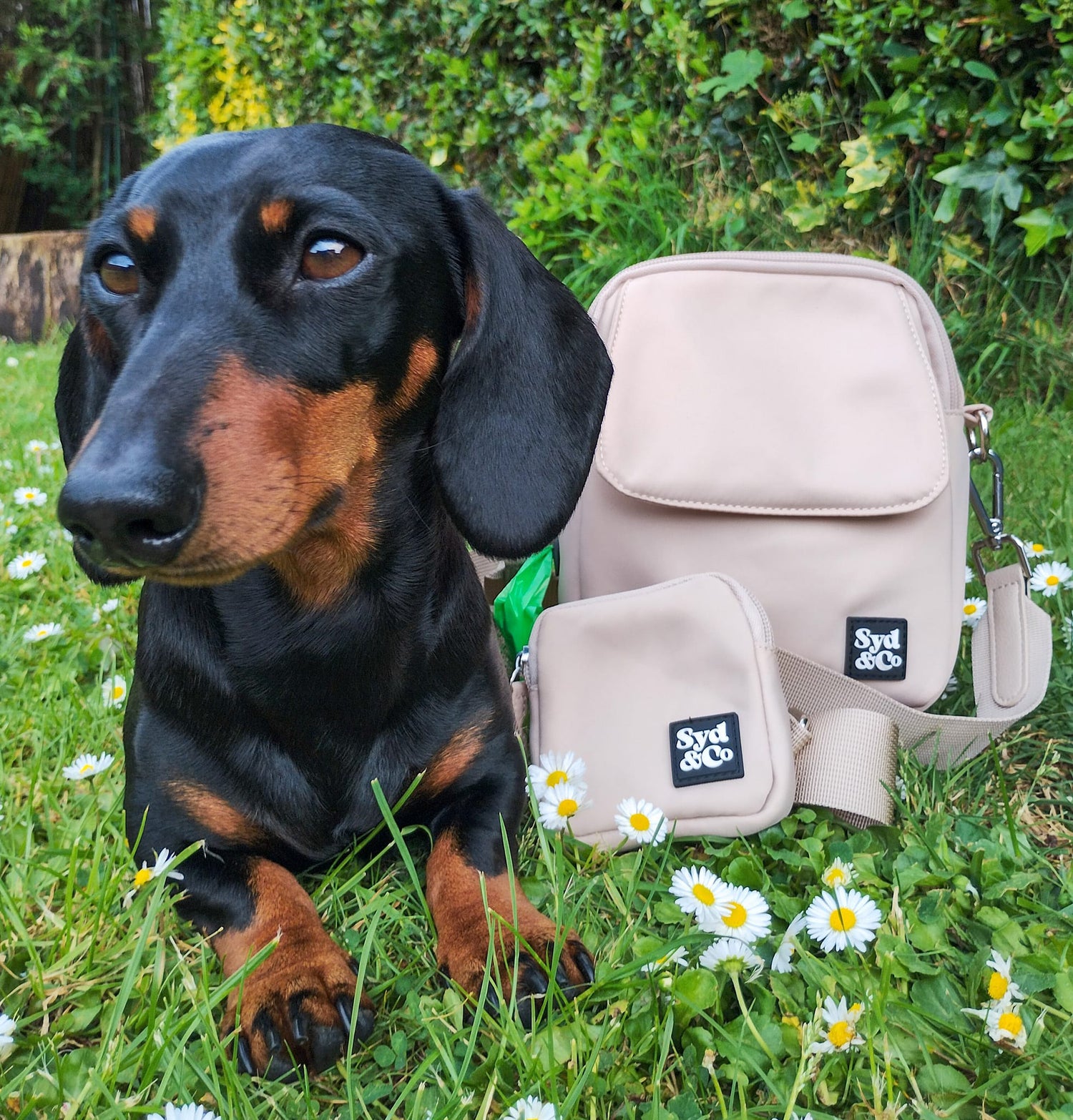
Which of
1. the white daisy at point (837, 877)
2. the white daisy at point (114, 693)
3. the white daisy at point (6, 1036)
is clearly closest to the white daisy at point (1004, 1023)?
the white daisy at point (837, 877)

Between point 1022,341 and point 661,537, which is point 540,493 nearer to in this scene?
point 661,537

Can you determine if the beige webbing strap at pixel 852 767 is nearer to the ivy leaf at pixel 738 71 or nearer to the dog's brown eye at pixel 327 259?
the dog's brown eye at pixel 327 259

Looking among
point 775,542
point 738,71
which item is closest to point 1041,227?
point 738,71

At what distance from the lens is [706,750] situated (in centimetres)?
175

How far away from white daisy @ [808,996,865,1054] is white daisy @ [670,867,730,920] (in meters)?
0.22

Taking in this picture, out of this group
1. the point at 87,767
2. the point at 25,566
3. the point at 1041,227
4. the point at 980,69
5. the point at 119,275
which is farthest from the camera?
the point at 1041,227

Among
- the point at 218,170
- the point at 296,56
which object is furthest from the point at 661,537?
the point at 296,56

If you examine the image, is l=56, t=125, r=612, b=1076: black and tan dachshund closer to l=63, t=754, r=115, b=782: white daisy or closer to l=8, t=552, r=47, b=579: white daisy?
l=63, t=754, r=115, b=782: white daisy

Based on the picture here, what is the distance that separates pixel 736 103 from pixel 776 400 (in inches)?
81.2

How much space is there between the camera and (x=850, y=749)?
1749 millimetres

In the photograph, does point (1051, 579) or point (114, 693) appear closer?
point (114, 693)

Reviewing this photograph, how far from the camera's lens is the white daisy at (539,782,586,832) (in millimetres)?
1660

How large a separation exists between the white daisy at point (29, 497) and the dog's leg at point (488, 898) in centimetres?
214

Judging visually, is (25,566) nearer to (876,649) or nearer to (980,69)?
(876,649)
